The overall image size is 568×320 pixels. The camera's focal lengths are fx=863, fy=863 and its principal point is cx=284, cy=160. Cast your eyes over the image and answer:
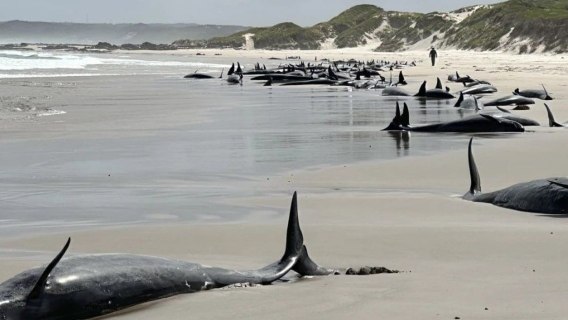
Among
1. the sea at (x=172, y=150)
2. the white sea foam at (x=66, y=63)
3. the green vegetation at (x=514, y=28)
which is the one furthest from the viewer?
the green vegetation at (x=514, y=28)

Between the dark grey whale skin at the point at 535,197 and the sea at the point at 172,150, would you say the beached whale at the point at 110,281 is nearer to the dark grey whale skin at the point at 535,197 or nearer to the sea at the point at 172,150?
the sea at the point at 172,150

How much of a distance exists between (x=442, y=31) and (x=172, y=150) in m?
73.0

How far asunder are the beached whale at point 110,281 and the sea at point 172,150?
1619mm

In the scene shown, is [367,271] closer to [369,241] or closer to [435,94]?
[369,241]

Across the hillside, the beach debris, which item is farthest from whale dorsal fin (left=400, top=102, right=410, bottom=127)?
the hillside

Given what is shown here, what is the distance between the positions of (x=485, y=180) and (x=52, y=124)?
785cm

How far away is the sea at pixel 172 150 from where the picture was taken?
6586 millimetres

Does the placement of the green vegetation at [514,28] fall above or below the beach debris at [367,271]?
above

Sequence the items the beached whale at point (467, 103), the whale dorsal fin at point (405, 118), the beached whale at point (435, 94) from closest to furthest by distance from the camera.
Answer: the whale dorsal fin at point (405, 118), the beached whale at point (467, 103), the beached whale at point (435, 94)

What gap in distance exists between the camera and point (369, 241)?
532cm

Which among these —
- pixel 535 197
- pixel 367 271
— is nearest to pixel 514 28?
pixel 535 197

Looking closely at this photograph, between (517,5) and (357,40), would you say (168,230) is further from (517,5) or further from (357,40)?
(357,40)

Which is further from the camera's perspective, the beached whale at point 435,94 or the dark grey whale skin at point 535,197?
the beached whale at point 435,94

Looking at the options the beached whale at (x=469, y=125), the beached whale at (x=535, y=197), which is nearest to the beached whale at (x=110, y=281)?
the beached whale at (x=535, y=197)
